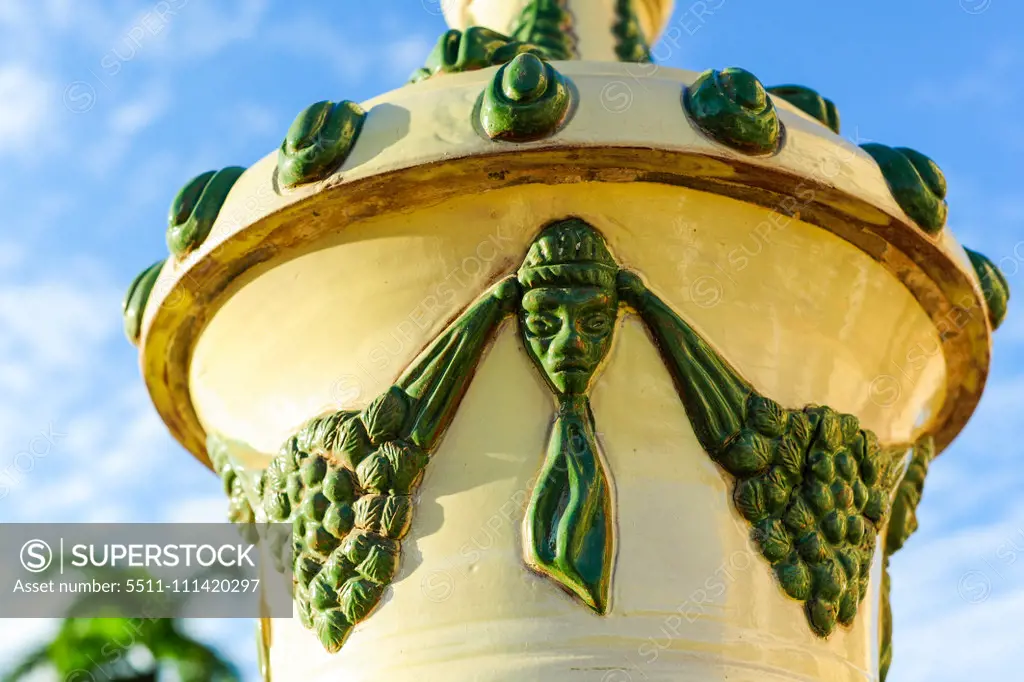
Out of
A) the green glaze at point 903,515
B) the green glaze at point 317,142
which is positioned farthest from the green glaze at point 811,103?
the green glaze at point 317,142

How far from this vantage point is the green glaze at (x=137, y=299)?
3277 millimetres

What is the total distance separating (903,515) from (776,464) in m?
0.79

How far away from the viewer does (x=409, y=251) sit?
285 centimetres

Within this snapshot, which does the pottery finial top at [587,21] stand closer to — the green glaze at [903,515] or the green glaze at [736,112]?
the green glaze at [736,112]

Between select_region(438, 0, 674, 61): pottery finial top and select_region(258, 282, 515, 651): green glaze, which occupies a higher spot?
select_region(438, 0, 674, 61): pottery finial top

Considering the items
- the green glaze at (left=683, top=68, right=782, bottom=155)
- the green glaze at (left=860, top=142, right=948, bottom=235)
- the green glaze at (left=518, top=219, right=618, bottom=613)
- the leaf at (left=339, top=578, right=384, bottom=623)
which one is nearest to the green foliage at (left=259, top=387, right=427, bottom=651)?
the leaf at (left=339, top=578, right=384, bottom=623)

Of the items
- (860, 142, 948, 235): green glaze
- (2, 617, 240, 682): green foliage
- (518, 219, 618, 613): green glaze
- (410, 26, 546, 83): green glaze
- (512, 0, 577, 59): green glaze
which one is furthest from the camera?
(2, 617, 240, 682): green foliage

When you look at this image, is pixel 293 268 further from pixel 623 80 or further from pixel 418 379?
pixel 623 80

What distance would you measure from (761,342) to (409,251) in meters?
0.81

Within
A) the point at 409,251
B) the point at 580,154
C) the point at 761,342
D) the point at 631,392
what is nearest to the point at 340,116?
the point at 409,251

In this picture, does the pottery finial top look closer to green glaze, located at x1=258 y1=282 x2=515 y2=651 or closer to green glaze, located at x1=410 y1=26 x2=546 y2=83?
green glaze, located at x1=410 y1=26 x2=546 y2=83

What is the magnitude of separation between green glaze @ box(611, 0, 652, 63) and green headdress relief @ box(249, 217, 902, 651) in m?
1.11

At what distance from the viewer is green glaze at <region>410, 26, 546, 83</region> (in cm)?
316

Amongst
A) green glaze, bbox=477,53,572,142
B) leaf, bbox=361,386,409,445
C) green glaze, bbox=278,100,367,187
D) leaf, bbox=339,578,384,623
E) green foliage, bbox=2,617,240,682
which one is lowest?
leaf, bbox=339,578,384,623
